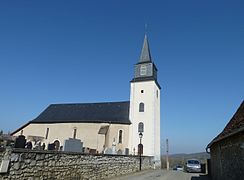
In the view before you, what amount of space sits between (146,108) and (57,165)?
25.7 meters

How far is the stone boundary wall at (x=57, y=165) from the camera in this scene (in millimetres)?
6961

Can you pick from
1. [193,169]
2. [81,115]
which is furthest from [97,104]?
[193,169]

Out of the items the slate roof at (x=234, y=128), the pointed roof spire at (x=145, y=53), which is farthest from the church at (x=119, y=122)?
the slate roof at (x=234, y=128)

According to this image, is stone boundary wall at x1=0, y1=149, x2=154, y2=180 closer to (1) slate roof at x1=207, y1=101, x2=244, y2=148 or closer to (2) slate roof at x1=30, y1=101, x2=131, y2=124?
(1) slate roof at x1=207, y1=101, x2=244, y2=148

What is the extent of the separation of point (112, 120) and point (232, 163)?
26636 mm

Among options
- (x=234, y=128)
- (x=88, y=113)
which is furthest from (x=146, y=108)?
(x=234, y=128)

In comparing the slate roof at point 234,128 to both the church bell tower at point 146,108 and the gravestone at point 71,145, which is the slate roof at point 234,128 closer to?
the gravestone at point 71,145

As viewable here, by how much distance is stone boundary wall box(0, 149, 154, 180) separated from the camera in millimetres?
6961

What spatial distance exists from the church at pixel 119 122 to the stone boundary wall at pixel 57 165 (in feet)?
59.7

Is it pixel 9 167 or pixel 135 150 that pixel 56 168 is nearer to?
pixel 9 167

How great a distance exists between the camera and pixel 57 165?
8836 millimetres

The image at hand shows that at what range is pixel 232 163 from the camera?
25.5ft

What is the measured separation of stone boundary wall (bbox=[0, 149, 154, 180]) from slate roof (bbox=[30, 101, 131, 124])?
65.1ft

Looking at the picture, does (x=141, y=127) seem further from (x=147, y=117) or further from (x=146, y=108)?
(x=146, y=108)
